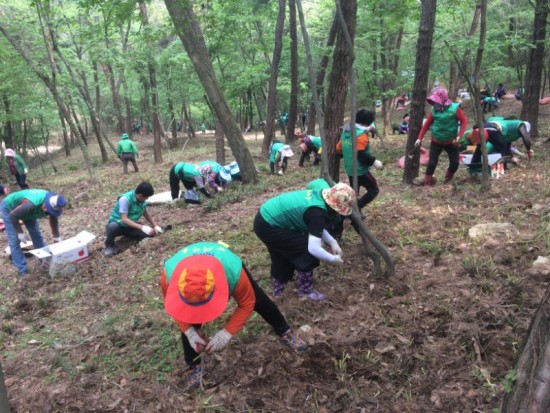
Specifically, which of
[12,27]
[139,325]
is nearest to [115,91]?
[12,27]

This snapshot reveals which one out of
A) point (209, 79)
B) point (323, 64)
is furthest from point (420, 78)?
point (323, 64)

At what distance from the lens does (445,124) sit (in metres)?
A: 6.30

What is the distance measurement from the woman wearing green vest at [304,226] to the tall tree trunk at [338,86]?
1.32 m

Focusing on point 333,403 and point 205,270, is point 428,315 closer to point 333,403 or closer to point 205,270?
point 333,403

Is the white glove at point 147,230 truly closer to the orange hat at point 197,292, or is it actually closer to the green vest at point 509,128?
the orange hat at point 197,292

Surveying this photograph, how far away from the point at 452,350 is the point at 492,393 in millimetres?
455

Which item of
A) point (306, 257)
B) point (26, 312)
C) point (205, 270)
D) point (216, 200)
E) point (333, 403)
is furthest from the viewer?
point (216, 200)

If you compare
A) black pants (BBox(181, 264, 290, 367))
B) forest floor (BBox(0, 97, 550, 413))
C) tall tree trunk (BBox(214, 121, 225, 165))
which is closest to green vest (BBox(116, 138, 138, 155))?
tall tree trunk (BBox(214, 121, 225, 165))

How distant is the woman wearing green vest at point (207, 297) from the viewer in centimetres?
242

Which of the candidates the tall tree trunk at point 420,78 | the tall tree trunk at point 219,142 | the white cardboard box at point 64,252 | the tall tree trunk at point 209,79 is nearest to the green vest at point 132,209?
the white cardboard box at point 64,252

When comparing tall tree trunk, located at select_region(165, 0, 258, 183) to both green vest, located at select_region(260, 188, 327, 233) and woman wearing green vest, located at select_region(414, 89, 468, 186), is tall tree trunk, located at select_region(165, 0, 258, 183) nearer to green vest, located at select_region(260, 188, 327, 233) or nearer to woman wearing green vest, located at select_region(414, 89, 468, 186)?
woman wearing green vest, located at select_region(414, 89, 468, 186)

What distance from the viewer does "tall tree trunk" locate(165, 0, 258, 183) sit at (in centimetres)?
790

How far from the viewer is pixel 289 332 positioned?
129 inches

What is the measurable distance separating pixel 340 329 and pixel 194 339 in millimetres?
1317
